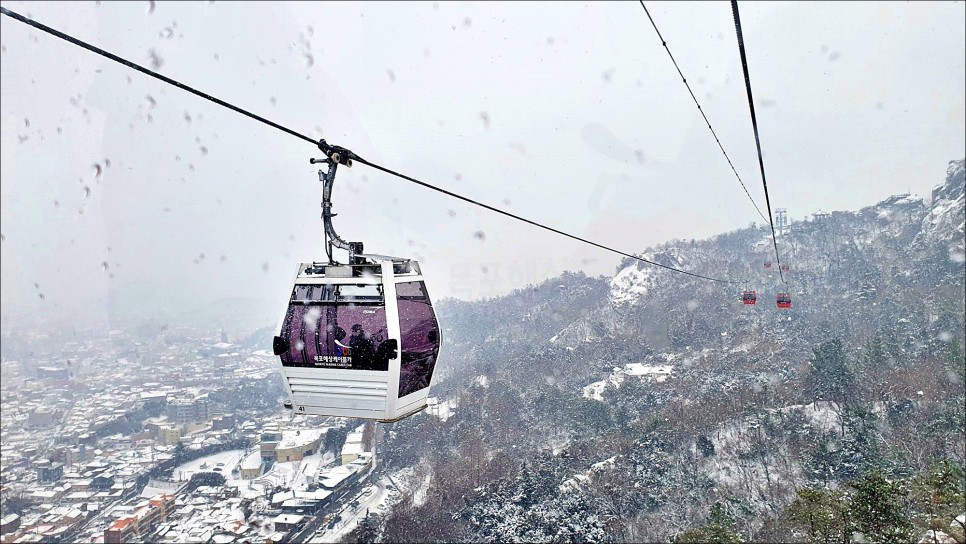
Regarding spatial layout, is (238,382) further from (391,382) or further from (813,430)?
(391,382)

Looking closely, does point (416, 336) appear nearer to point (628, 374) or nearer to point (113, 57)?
point (113, 57)

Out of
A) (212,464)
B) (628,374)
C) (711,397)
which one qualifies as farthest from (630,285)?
(212,464)

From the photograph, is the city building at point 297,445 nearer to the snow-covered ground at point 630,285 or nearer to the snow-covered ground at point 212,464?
the snow-covered ground at point 212,464

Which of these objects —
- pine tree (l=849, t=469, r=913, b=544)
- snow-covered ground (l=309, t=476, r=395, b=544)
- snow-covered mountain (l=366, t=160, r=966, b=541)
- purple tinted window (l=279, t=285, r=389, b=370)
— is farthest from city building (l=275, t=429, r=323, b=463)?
purple tinted window (l=279, t=285, r=389, b=370)

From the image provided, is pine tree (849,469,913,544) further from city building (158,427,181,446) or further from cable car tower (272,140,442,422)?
city building (158,427,181,446)

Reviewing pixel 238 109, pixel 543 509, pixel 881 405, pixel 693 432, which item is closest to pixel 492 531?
pixel 543 509

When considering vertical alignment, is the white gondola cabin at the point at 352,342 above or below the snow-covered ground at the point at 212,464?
above

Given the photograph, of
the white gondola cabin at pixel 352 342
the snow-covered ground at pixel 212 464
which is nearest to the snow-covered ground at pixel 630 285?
the snow-covered ground at pixel 212 464
